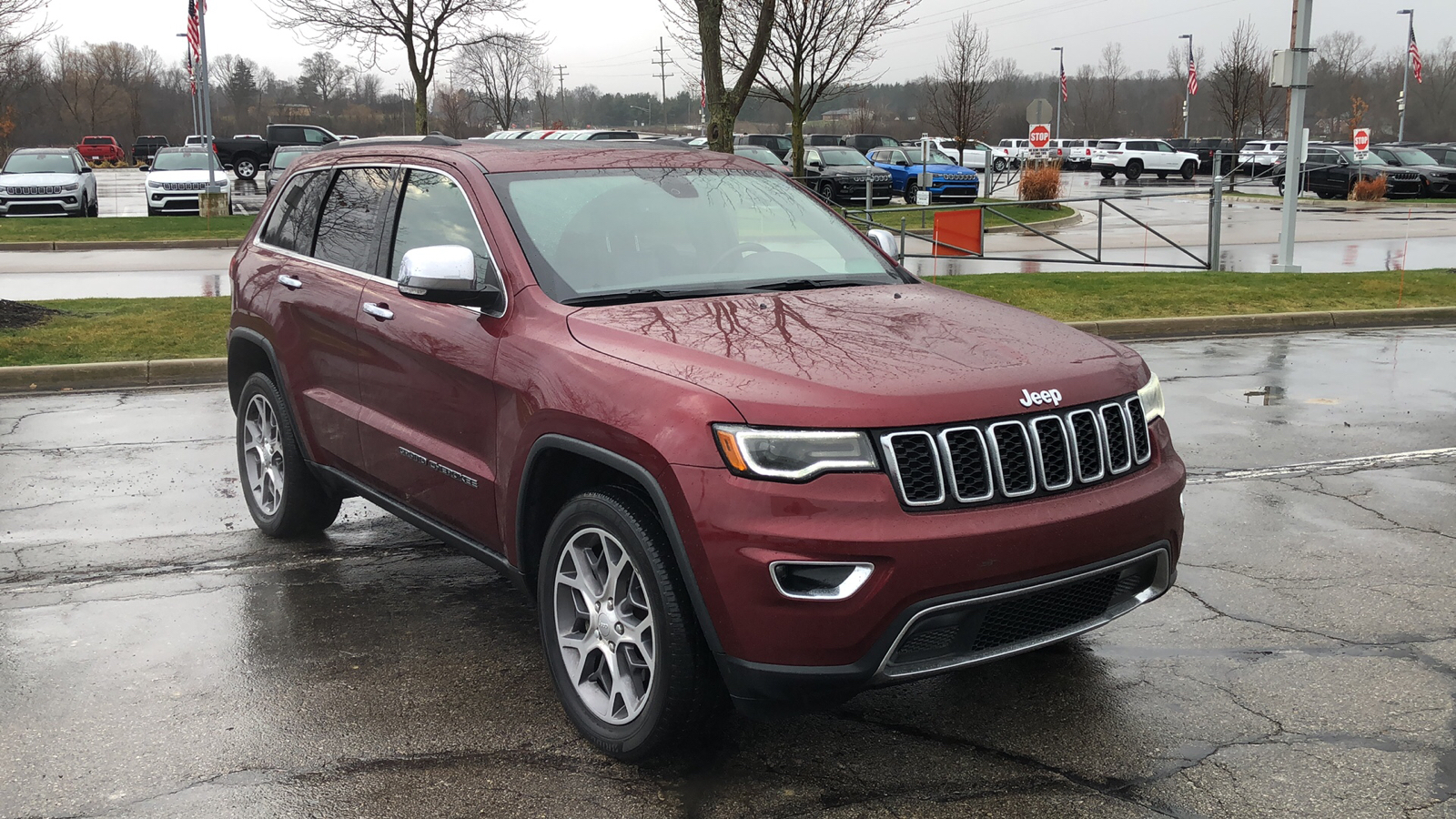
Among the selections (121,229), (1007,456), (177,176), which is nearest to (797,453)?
(1007,456)

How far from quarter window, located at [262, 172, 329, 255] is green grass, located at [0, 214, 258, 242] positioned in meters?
17.6

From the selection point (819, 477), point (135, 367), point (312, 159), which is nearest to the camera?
point (819, 477)

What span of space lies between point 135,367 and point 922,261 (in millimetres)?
12832

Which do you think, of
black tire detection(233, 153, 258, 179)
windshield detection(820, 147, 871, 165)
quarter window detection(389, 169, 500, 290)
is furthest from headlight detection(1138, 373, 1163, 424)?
black tire detection(233, 153, 258, 179)

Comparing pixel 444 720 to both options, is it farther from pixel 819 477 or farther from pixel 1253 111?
pixel 1253 111

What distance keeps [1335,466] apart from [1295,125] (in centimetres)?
1190

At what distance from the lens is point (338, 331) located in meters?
5.12

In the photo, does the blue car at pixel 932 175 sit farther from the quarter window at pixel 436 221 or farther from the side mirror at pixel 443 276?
the side mirror at pixel 443 276

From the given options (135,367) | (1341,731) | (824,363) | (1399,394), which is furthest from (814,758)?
(135,367)

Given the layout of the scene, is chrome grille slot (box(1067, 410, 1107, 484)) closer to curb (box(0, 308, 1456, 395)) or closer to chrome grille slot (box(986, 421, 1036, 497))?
chrome grille slot (box(986, 421, 1036, 497))

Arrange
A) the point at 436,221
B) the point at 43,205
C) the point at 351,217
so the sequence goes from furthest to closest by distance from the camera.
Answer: the point at 43,205 < the point at 351,217 < the point at 436,221

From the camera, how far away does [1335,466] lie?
7141 millimetres

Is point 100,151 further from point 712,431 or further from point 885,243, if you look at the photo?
point 712,431

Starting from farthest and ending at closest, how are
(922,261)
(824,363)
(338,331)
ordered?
(922,261), (338,331), (824,363)
